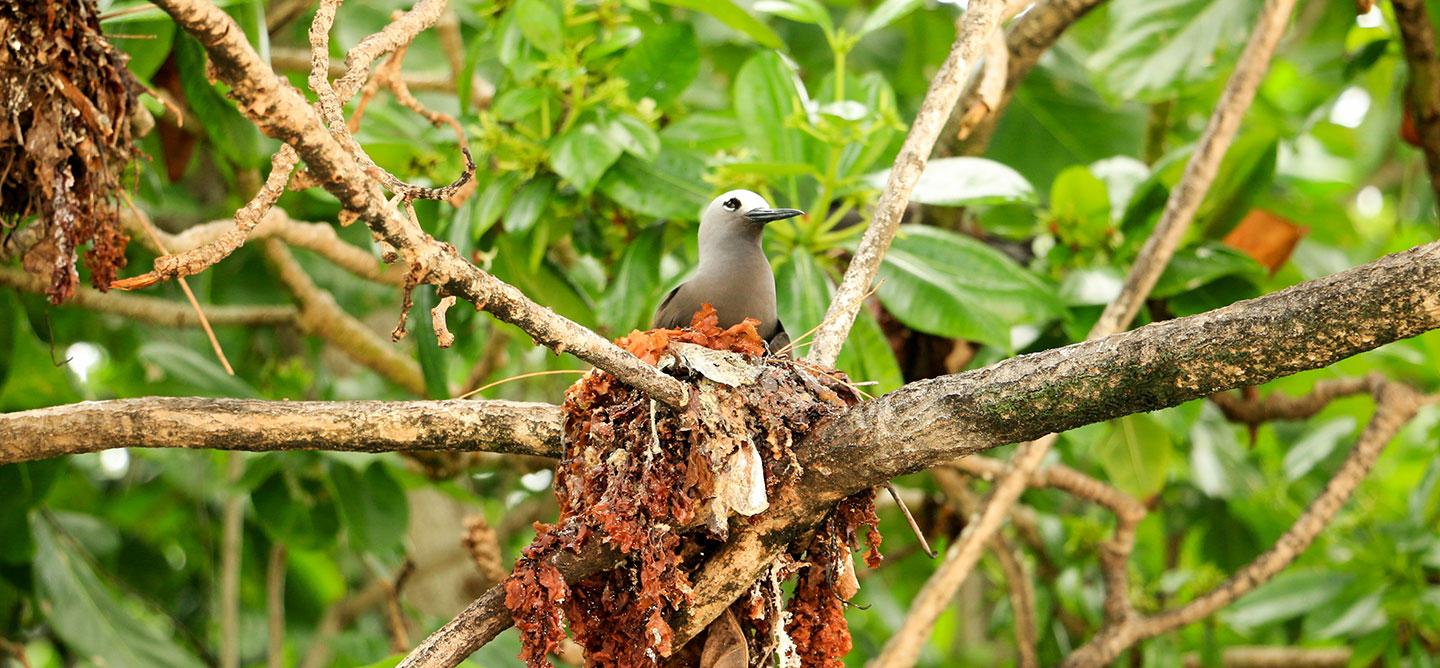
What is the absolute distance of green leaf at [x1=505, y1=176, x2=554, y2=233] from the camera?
11.8ft

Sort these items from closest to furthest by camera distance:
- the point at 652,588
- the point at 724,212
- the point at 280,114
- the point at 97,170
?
1. the point at 280,114
2. the point at 652,588
3. the point at 97,170
4. the point at 724,212

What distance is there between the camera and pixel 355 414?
7.37 feet

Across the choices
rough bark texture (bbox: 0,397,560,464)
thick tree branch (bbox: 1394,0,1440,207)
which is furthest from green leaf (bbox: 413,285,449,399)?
thick tree branch (bbox: 1394,0,1440,207)

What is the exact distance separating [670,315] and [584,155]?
0.50m

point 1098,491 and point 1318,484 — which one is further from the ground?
point 1098,491

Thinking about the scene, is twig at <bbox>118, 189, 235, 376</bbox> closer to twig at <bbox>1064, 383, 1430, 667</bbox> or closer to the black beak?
the black beak

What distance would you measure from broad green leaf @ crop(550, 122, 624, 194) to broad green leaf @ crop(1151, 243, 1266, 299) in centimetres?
166

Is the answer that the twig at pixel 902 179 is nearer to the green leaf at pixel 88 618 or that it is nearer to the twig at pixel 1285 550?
the twig at pixel 1285 550

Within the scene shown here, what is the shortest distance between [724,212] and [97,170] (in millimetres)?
1451

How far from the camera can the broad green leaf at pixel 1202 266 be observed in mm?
3922

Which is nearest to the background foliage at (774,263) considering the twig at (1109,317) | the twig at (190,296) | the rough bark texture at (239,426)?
the twig at (1109,317)

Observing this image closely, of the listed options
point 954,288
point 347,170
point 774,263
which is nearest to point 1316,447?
point 954,288

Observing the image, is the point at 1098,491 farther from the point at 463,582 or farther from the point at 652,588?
the point at 463,582

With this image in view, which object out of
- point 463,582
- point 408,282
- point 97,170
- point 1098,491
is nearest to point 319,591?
point 463,582
